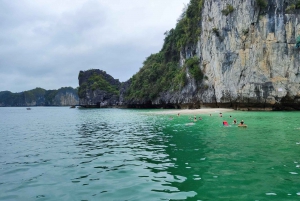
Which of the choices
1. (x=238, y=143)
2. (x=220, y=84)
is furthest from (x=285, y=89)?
(x=238, y=143)

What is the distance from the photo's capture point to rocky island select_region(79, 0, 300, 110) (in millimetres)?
39719

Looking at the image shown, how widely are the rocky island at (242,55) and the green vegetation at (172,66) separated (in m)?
0.35

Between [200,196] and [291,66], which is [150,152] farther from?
[291,66]

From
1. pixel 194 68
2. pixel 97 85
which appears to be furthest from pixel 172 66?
pixel 97 85

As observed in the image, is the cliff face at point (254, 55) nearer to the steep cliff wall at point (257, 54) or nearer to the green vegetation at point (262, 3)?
the steep cliff wall at point (257, 54)

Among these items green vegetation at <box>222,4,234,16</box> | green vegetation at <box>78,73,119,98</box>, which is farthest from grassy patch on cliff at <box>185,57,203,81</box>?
green vegetation at <box>78,73,119,98</box>

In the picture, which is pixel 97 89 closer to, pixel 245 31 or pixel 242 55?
pixel 242 55

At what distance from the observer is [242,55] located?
141 ft

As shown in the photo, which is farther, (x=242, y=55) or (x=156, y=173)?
(x=242, y=55)

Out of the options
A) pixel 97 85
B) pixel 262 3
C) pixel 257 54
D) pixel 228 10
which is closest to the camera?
pixel 262 3

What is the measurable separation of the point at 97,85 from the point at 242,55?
314 ft

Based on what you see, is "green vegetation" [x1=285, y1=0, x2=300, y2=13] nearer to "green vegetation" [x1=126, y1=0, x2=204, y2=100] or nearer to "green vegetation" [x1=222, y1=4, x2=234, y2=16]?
"green vegetation" [x1=222, y1=4, x2=234, y2=16]

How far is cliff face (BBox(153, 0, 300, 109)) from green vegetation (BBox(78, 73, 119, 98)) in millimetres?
86088

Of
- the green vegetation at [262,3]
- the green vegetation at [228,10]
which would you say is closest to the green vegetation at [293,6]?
the green vegetation at [262,3]
